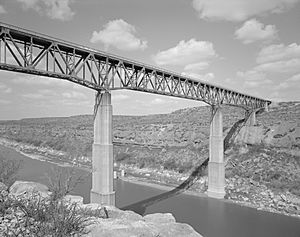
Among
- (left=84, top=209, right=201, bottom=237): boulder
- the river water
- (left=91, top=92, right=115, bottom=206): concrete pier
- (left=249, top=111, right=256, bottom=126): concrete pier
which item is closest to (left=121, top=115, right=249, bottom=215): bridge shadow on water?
the river water

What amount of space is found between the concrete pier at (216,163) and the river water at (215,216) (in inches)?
58.6

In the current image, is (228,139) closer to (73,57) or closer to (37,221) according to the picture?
(73,57)

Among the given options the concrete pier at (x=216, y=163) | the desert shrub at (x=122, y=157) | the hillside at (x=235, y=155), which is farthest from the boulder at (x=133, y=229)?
the desert shrub at (x=122, y=157)

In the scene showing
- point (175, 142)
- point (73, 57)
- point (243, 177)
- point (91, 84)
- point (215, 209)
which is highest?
point (73, 57)

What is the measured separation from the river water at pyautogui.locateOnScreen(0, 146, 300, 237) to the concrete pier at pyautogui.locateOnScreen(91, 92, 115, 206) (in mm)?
6448

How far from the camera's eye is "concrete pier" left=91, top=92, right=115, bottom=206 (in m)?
20.5

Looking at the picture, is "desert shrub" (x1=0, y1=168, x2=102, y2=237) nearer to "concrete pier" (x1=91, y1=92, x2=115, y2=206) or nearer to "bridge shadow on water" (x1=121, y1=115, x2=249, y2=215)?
"concrete pier" (x1=91, y1=92, x2=115, y2=206)

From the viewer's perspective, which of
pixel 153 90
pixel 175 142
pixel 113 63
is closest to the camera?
pixel 113 63

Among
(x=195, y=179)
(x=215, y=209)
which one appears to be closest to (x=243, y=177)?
(x=195, y=179)

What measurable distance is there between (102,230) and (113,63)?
668 inches

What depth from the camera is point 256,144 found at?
4112cm

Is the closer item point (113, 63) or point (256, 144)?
point (113, 63)

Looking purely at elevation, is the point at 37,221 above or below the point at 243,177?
above

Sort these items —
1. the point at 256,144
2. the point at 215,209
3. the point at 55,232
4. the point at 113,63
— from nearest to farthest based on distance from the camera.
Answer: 1. the point at 55,232
2. the point at 113,63
3. the point at 215,209
4. the point at 256,144
